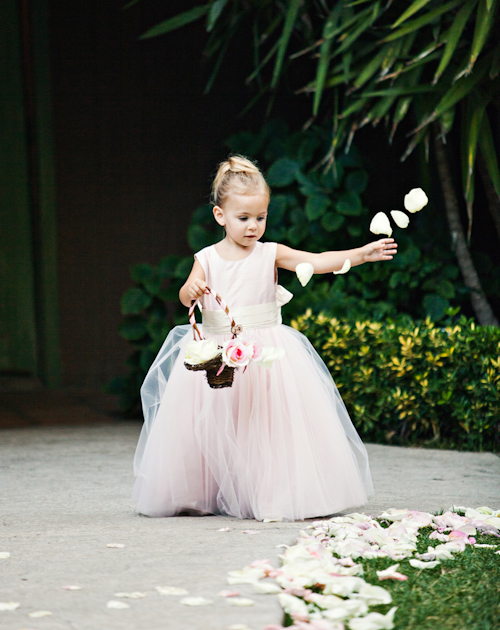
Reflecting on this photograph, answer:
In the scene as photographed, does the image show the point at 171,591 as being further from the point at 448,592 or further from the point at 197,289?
the point at 197,289

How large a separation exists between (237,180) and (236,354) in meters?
0.71

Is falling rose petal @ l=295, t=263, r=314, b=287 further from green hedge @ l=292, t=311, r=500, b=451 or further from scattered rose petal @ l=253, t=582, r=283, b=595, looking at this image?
green hedge @ l=292, t=311, r=500, b=451

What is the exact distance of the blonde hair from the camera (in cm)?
310

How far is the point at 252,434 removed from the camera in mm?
3092

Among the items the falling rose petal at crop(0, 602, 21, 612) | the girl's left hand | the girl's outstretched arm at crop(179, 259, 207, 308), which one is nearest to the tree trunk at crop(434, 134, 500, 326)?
the girl's left hand

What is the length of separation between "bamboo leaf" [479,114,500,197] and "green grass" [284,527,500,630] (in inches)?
106

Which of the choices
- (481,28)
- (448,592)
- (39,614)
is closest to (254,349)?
(448,592)

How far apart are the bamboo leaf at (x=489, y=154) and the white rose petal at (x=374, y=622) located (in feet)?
10.9

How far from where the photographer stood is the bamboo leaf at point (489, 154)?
4773 mm

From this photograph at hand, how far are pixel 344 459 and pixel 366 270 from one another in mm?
2504

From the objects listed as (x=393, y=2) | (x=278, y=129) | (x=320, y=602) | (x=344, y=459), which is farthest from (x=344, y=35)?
(x=320, y=602)

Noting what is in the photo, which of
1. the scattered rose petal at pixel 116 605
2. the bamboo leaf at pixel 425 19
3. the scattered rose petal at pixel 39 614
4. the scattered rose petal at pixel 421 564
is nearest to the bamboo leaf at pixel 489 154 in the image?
the bamboo leaf at pixel 425 19

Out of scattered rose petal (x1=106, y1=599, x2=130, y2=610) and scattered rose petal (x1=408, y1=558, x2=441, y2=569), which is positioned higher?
scattered rose petal (x1=106, y1=599, x2=130, y2=610)

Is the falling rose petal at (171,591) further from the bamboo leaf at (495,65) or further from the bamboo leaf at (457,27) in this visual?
the bamboo leaf at (495,65)
